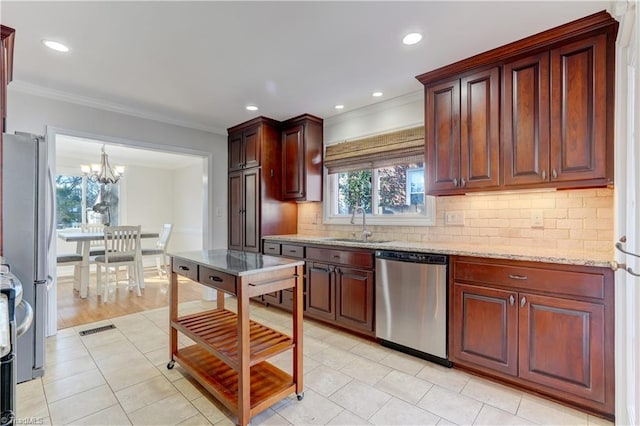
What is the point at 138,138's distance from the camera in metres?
3.71

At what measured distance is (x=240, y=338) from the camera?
175 centimetres

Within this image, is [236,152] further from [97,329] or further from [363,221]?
[97,329]

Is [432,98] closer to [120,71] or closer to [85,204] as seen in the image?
[120,71]

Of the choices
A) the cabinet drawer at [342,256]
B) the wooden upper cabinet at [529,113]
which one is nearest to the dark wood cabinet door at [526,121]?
the wooden upper cabinet at [529,113]

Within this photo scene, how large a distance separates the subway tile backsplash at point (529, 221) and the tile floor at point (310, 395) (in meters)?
1.13

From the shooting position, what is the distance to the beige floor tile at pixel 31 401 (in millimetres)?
1861

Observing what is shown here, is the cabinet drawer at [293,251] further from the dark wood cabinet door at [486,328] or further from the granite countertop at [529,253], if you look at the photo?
the dark wood cabinet door at [486,328]

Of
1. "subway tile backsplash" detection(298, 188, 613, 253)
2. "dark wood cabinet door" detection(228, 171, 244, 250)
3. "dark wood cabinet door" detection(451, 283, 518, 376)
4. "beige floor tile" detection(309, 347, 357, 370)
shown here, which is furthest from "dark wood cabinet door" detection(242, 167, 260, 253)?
"dark wood cabinet door" detection(451, 283, 518, 376)

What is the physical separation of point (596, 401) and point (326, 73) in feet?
9.74

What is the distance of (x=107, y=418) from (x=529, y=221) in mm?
3242

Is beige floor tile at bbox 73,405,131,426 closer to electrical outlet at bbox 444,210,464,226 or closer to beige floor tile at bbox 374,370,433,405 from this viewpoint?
beige floor tile at bbox 374,370,433,405

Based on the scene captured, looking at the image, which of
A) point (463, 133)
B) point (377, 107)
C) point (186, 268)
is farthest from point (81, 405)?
point (377, 107)

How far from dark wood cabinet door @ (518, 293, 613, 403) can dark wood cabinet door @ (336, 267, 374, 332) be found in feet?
3.97

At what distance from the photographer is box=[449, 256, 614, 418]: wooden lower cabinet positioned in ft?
5.92
